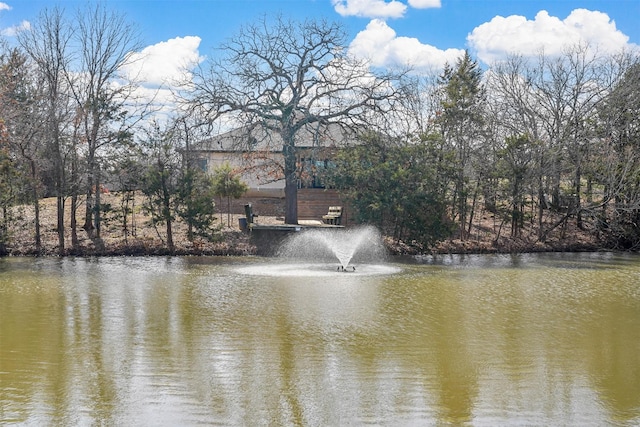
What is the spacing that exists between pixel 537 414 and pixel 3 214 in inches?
713

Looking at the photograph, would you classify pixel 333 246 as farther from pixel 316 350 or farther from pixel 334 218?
pixel 316 350

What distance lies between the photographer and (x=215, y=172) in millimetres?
24266

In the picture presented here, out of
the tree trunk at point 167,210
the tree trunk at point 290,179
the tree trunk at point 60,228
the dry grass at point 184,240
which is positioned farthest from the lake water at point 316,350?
the tree trunk at point 290,179

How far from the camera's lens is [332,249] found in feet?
66.3

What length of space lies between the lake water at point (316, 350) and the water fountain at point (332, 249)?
3033 mm

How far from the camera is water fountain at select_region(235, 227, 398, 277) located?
1861 centimetres

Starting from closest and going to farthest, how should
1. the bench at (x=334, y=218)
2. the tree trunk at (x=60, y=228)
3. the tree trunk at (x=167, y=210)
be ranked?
the tree trunk at (x=60, y=228) < the tree trunk at (x=167, y=210) < the bench at (x=334, y=218)

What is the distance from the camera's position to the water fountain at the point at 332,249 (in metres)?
18.6

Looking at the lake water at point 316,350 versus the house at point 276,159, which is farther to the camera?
the house at point 276,159

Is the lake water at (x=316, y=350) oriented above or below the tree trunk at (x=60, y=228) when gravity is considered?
below

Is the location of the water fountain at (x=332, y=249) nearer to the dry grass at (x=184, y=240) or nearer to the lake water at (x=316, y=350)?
the dry grass at (x=184, y=240)

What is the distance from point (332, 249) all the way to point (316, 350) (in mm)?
11606

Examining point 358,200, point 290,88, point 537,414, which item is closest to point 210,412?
point 537,414

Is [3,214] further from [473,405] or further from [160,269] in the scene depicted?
[473,405]
